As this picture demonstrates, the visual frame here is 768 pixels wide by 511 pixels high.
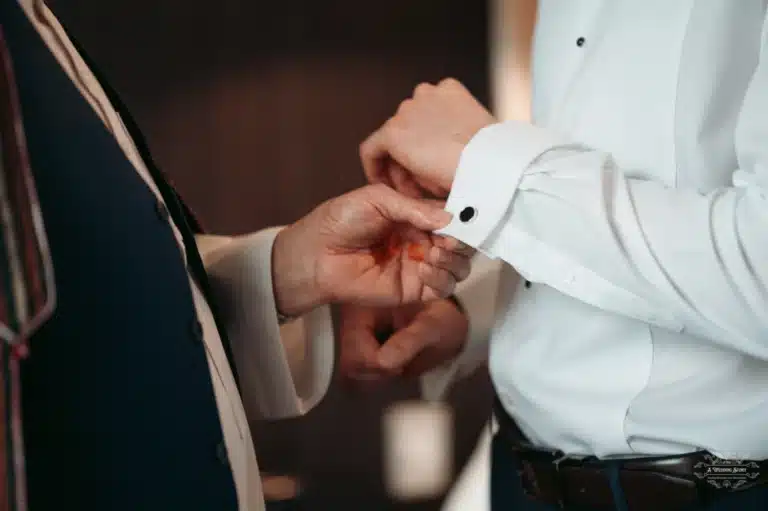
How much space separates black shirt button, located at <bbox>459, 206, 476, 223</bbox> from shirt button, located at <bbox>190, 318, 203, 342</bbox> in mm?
246

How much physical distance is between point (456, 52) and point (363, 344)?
1.53 meters

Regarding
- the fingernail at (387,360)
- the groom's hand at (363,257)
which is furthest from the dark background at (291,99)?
the groom's hand at (363,257)

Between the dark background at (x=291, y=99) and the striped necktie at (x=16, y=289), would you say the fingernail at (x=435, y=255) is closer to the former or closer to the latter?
the striped necktie at (x=16, y=289)

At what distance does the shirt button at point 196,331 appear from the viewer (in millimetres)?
674

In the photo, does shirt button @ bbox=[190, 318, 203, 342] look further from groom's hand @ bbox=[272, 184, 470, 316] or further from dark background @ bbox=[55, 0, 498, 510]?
dark background @ bbox=[55, 0, 498, 510]

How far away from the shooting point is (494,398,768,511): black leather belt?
2.37 feet

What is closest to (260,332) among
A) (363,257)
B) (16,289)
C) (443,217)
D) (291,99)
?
(363,257)

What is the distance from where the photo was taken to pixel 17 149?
500 millimetres

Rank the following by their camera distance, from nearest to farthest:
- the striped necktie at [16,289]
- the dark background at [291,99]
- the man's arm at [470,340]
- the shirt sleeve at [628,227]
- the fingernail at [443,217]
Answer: the striped necktie at [16,289], the shirt sleeve at [628,227], the fingernail at [443,217], the man's arm at [470,340], the dark background at [291,99]

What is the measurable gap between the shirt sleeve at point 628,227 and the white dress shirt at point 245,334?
0.79ft

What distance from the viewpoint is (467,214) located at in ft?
2.32

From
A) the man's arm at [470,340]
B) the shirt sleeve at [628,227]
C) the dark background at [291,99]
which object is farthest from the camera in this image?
the dark background at [291,99]

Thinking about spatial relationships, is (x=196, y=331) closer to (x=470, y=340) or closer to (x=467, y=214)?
(x=467, y=214)

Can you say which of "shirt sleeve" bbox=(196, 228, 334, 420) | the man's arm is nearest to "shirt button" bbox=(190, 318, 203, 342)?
"shirt sleeve" bbox=(196, 228, 334, 420)
